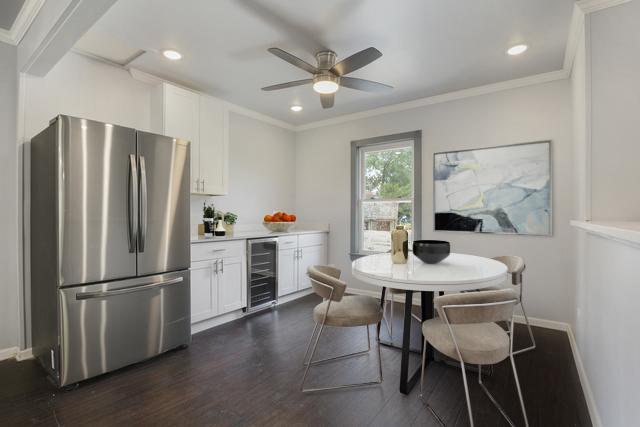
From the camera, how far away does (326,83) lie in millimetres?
2658

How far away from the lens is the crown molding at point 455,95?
3264 mm

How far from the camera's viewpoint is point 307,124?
516 centimetres

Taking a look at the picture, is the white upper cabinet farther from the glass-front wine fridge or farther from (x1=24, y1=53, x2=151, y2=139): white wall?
the glass-front wine fridge

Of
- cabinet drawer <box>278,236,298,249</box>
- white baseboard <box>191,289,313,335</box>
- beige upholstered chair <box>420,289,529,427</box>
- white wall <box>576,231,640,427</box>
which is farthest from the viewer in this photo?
cabinet drawer <box>278,236,298,249</box>

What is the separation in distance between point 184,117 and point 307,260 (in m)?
2.41

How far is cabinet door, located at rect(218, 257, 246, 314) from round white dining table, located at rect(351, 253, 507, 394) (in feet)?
5.19

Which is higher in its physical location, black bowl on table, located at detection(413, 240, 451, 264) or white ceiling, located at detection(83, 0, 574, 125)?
white ceiling, located at detection(83, 0, 574, 125)

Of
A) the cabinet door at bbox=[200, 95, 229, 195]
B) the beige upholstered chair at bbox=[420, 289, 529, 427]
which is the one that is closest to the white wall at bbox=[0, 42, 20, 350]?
the cabinet door at bbox=[200, 95, 229, 195]

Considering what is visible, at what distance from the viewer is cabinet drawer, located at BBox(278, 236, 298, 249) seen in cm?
410

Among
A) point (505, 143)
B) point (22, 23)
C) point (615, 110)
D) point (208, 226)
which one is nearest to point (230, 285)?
point (208, 226)

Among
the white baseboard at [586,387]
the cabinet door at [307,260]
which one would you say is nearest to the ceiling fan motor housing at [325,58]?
the cabinet door at [307,260]

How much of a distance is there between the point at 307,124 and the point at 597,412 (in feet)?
15.1

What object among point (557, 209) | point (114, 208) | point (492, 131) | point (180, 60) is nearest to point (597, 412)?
point (557, 209)

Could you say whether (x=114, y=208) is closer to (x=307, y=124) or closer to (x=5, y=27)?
(x=5, y=27)
